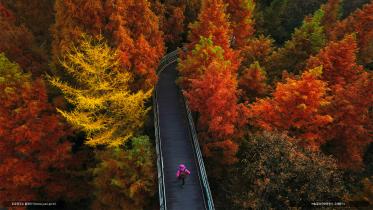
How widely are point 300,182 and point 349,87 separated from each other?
10.7 m

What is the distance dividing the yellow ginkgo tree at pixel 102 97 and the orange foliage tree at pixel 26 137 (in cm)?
273

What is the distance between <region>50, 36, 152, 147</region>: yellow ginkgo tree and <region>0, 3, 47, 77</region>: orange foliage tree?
31.5ft

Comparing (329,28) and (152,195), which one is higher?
(329,28)

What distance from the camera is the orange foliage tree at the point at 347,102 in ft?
87.0

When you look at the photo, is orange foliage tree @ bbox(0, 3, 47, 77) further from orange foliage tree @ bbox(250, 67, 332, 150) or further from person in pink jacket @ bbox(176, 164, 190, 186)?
orange foliage tree @ bbox(250, 67, 332, 150)

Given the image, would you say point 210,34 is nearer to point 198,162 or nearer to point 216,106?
point 216,106

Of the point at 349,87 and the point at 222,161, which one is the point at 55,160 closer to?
the point at 222,161

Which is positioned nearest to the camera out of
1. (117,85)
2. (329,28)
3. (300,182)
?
(300,182)

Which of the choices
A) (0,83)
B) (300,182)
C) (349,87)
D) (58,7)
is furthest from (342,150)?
(0,83)

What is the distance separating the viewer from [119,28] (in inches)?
904

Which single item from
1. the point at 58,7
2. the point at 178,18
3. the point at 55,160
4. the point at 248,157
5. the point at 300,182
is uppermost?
the point at 178,18

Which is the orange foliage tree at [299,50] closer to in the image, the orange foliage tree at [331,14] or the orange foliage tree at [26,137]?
the orange foliage tree at [331,14]

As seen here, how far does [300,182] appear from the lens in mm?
20719

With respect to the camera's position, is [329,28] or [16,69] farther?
[329,28]
